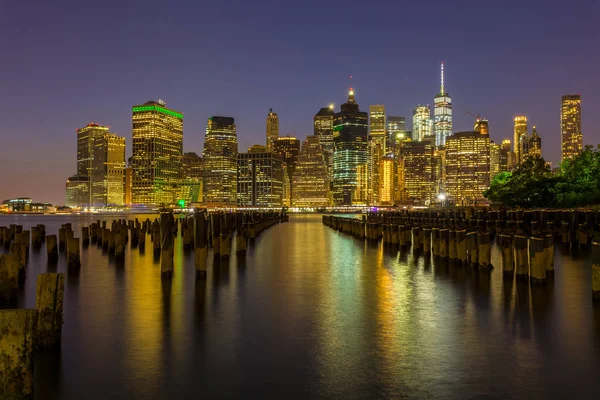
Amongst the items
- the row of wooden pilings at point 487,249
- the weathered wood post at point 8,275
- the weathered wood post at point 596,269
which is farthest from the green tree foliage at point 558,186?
the weathered wood post at point 8,275

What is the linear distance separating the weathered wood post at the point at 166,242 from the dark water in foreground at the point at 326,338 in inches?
19.7

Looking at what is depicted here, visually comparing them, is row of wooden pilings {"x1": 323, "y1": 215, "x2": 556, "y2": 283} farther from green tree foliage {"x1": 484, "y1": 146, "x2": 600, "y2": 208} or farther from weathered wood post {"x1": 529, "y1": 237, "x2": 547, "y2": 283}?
green tree foliage {"x1": 484, "y1": 146, "x2": 600, "y2": 208}

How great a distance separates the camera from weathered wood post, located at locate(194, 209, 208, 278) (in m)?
19.4

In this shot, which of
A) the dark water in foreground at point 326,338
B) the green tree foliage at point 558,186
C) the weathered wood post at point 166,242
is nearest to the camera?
the dark water in foreground at point 326,338

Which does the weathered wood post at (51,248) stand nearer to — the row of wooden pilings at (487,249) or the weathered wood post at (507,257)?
the row of wooden pilings at (487,249)

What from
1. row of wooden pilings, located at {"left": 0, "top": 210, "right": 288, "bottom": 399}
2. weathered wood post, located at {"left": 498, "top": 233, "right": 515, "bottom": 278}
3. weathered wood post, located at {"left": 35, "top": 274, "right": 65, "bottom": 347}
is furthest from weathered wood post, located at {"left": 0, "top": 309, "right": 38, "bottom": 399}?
weathered wood post, located at {"left": 498, "top": 233, "right": 515, "bottom": 278}

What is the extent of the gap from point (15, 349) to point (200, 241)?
1255cm

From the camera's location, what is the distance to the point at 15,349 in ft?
23.3

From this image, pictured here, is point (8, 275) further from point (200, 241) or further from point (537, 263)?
point (537, 263)

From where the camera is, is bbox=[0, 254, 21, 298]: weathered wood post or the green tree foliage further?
the green tree foliage

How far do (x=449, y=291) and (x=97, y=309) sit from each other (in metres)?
11.0

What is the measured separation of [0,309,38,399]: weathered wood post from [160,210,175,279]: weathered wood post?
12.3 m

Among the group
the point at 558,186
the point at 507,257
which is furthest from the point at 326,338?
the point at 558,186

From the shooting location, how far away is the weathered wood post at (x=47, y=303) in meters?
10.8
